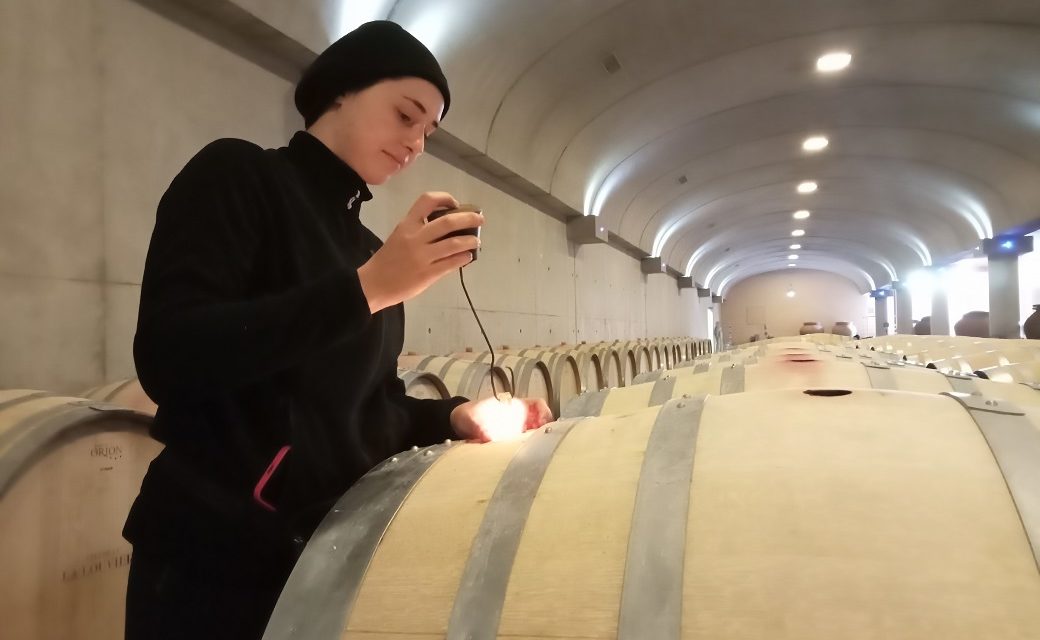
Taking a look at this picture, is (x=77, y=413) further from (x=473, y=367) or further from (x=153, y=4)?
(x=153, y=4)

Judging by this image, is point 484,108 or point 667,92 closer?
point 484,108

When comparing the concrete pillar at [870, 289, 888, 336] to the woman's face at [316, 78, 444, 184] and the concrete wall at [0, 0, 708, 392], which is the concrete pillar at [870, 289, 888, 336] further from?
the woman's face at [316, 78, 444, 184]

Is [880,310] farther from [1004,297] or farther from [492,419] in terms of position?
[492,419]

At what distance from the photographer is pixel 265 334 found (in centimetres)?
83

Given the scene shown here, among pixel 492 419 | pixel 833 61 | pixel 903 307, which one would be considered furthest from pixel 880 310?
pixel 492 419

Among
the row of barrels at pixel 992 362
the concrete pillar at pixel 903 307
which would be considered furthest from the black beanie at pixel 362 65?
the concrete pillar at pixel 903 307

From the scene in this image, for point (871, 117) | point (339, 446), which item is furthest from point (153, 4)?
point (871, 117)

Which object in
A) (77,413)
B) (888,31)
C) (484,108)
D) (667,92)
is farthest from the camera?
(667,92)

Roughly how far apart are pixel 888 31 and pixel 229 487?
7.83 m

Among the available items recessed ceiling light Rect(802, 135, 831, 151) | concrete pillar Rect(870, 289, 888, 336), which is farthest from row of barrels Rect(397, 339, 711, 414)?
concrete pillar Rect(870, 289, 888, 336)

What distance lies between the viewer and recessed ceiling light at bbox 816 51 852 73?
727 cm

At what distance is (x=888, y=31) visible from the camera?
6723mm

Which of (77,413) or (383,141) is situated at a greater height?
(383,141)

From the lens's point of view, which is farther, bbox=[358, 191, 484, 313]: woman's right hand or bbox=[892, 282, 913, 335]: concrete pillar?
bbox=[892, 282, 913, 335]: concrete pillar
